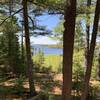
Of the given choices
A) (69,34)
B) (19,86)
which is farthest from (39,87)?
(69,34)

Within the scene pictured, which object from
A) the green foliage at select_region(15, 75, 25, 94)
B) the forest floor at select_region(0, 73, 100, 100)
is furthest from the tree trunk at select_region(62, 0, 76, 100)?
the green foliage at select_region(15, 75, 25, 94)

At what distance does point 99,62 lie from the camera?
2308 cm

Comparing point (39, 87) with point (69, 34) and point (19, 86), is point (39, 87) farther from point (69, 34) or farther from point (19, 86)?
point (69, 34)

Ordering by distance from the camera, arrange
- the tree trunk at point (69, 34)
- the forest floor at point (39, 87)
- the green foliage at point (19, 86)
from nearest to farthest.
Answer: the tree trunk at point (69, 34)
the forest floor at point (39, 87)
the green foliage at point (19, 86)

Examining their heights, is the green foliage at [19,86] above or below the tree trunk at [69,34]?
below

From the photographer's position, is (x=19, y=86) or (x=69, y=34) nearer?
(x=69, y=34)

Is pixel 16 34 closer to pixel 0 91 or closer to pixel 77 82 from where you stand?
pixel 0 91

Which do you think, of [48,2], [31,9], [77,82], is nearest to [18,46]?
[31,9]

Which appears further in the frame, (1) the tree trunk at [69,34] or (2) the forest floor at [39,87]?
(2) the forest floor at [39,87]

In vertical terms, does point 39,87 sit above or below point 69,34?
below

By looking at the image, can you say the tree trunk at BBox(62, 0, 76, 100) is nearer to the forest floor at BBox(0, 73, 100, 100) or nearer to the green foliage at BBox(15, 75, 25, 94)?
the forest floor at BBox(0, 73, 100, 100)

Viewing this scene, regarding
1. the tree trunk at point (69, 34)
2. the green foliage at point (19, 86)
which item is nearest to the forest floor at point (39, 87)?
the green foliage at point (19, 86)

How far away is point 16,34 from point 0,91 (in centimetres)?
761

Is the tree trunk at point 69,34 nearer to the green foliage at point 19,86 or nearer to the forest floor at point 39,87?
the forest floor at point 39,87
